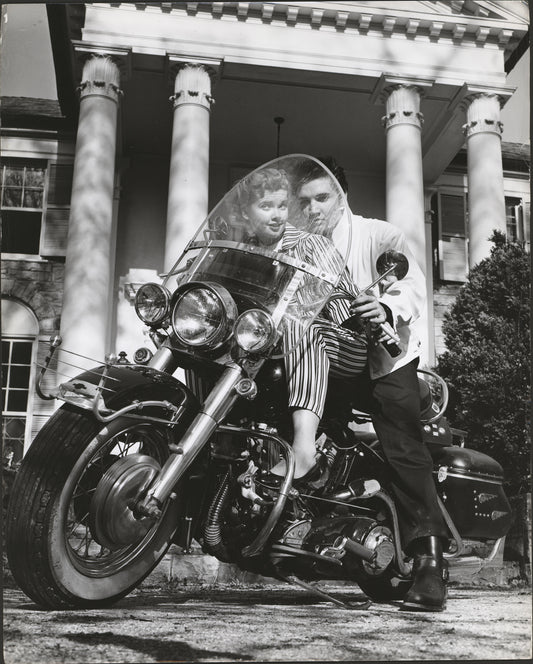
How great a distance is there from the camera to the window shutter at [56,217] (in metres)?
13.4

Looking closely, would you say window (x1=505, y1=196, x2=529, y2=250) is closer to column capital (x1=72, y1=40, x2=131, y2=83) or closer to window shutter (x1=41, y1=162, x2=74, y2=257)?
column capital (x1=72, y1=40, x2=131, y2=83)

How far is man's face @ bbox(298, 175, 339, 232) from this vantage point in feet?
9.07

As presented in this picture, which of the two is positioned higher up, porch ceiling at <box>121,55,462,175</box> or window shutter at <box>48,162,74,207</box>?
porch ceiling at <box>121,55,462,175</box>

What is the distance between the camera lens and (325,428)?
2.90 m

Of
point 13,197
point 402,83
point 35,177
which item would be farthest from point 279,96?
point 13,197

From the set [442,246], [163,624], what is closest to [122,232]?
[442,246]

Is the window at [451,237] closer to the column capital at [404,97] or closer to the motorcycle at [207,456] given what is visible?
the column capital at [404,97]

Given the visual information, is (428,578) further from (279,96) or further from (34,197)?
(34,197)

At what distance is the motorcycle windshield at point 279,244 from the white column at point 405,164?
8.50m

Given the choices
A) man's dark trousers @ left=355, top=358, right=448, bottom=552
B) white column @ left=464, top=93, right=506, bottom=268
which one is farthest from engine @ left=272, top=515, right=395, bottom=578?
white column @ left=464, top=93, right=506, bottom=268

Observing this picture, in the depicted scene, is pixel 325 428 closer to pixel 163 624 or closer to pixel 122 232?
pixel 163 624

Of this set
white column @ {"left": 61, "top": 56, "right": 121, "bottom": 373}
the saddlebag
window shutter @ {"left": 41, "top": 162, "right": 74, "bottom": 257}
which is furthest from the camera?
window shutter @ {"left": 41, "top": 162, "right": 74, "bottom": 257}

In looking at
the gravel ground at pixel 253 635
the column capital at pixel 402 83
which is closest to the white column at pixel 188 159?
the column capital at pixel 402 83

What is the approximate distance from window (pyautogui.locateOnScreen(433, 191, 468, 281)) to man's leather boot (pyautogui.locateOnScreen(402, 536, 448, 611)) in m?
12.0
